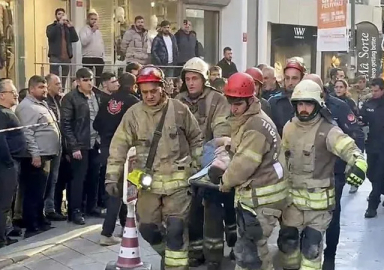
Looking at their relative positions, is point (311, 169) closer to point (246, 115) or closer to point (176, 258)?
point (246, 115)

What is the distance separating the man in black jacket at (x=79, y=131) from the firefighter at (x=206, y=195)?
2154 mm

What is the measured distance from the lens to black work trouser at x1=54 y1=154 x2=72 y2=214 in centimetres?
895

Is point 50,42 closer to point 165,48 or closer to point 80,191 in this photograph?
point 165,48

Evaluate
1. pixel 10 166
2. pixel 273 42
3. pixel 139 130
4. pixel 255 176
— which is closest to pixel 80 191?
pixel 10 166

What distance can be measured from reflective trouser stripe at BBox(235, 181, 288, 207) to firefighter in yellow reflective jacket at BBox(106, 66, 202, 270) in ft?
2.14

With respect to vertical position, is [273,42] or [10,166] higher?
[273,42]

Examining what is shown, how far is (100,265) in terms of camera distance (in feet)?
22.8

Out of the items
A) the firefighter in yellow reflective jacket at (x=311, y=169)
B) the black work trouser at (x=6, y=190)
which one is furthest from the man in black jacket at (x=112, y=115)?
the firefighter in yellow reflective jacket at (x=311, y=169)

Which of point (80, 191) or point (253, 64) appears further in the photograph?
point (253, 64)

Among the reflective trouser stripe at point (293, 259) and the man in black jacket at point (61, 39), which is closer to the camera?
the reflective trouser stripe at point (293, 259)

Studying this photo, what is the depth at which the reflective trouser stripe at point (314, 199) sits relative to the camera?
223 inches

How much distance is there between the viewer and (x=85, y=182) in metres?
8.98

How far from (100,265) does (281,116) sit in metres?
2.47

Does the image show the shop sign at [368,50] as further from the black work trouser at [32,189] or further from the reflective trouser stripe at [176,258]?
the reflective trouser stripe at [176,258]
